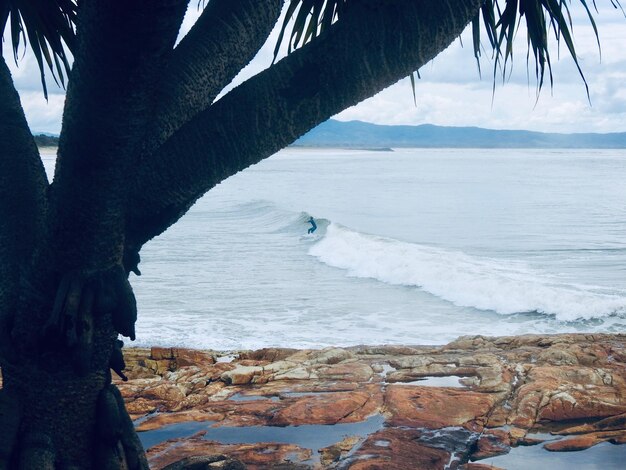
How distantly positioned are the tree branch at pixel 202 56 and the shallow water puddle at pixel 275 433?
193 cm

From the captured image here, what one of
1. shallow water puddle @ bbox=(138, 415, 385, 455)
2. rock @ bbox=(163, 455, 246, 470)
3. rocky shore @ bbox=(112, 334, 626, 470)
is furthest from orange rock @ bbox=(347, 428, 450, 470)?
rock @ bbox=(163, 455, 246, 470)

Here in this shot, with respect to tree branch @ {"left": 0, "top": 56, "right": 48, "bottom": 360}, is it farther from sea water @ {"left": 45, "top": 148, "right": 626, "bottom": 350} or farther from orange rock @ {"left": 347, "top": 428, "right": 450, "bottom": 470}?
sea water @ {"left": 45, "top": 148, "right": 626, "bottom": 350}

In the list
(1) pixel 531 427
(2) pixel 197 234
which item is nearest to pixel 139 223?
(1) pixel 531 427

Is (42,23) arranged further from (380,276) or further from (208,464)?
(380,276)

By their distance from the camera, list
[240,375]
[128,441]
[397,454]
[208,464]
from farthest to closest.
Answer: [240,375], [397,454], [208,464], [128,441]

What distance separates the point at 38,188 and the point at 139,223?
456 millimetres

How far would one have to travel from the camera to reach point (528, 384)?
469cm

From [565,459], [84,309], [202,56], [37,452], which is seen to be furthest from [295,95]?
[565,459]

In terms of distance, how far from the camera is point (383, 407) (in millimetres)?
4422

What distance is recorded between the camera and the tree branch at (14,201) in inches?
108

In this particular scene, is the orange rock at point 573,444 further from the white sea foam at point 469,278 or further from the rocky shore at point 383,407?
the white sea foam at point 469,278

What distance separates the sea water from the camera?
11586mm

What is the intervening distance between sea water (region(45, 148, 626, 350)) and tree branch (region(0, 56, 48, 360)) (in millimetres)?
7146

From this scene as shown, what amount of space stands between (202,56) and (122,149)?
0.64 m
